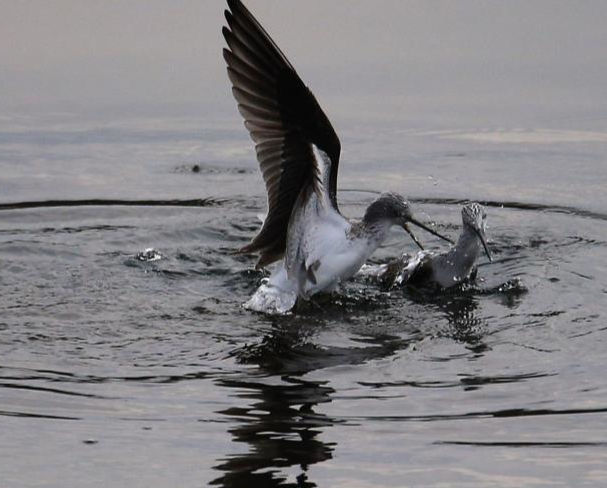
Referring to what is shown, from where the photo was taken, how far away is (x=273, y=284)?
840 centimetres

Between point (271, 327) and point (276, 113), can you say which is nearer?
point (271, 327)

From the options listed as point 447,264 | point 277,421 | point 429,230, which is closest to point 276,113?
point 429,230

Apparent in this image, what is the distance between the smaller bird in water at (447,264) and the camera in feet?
29.0

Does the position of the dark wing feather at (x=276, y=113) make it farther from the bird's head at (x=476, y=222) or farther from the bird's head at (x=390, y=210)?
the bird's head at (x=476, y=222)

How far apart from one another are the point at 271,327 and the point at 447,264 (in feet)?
5.16

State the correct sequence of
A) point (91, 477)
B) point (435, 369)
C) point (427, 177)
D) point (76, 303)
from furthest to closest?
point (427, 177), point (76, 303), point (435, 369), point (91, 477)

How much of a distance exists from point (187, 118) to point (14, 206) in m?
2.43

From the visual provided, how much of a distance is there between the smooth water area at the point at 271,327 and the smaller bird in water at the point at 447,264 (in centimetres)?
16

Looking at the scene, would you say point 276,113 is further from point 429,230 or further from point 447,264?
point 447,264

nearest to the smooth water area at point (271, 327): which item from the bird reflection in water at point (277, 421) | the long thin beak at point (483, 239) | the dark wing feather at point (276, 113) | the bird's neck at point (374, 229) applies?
the bird reflection in water at point (277, 421)

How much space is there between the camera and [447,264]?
8.90 metres

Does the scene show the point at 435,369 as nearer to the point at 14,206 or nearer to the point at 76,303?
the point at 76,303

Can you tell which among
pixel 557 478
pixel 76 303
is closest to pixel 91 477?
pixel 557 478

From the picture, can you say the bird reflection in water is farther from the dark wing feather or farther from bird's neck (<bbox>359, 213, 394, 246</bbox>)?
bird's neck (<bbox>359, 213, 394, 246</bbox>)
